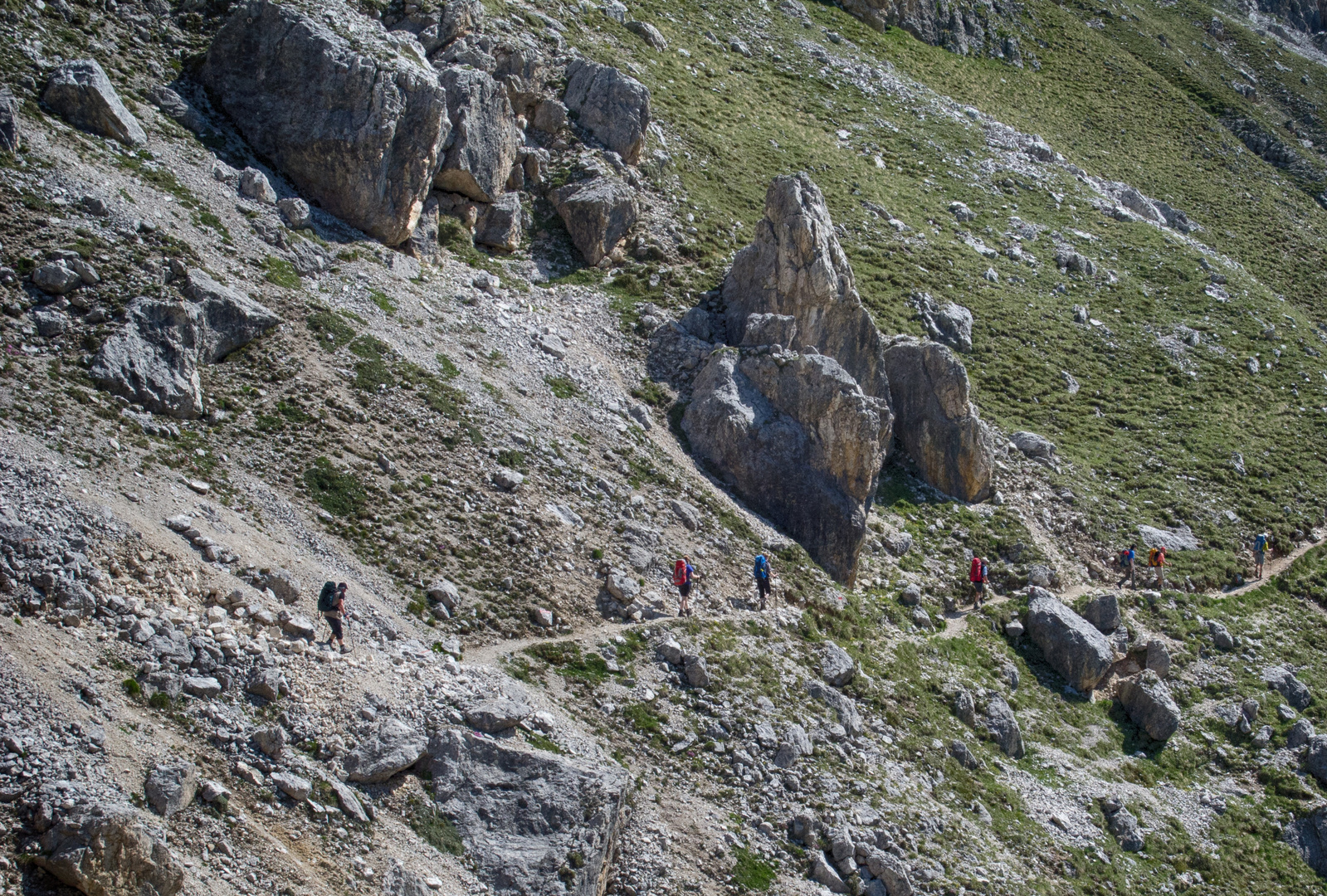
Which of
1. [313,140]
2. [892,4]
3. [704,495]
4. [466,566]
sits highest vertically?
[892,4]

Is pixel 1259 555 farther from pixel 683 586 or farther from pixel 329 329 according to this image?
pixel 329 329

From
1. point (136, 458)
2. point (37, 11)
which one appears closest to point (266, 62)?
point (37, 11)

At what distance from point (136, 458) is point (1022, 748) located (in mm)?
25233

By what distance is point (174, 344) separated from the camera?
73.3 feet

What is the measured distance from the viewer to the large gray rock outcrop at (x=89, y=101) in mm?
26203

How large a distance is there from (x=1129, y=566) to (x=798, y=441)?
1499 cm

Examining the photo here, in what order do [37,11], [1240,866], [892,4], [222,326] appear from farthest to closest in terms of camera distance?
[892,4] < [37,11] < [1240,866] < [222,326]

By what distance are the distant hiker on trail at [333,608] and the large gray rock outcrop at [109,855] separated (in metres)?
5.57

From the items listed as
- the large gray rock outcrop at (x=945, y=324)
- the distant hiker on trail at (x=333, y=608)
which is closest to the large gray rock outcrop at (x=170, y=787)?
the distant hiker on trail at (x=333, y=608)

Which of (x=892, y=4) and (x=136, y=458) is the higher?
(x=892, y=4)

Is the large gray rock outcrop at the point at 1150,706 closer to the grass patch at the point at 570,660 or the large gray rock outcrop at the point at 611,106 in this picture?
the grass patch at the point at 570,660

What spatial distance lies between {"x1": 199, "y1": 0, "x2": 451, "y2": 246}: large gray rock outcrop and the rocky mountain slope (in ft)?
0.47

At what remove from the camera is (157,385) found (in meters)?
21.6

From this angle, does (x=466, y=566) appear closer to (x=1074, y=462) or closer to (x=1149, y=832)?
(x=1149, y=832)
